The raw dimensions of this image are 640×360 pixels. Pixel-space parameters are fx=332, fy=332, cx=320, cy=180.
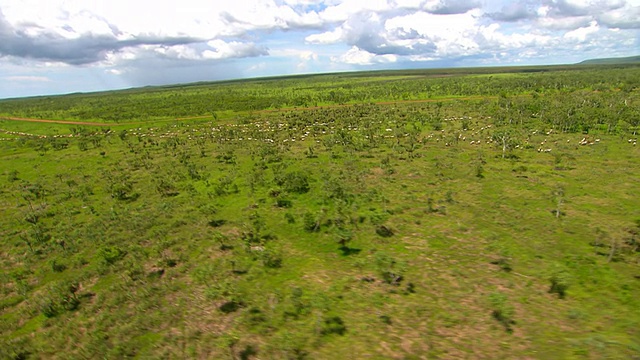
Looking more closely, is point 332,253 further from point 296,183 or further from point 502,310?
point 296,183

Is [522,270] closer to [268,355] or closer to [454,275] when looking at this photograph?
[454,275]

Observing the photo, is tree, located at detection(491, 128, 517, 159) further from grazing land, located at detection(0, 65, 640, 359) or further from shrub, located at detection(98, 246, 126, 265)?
shrub, located at detection(98, 246, 126, 265)

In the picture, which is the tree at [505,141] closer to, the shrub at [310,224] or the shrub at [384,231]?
the shrub at [384,231]

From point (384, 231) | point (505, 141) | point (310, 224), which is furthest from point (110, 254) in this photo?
point (505, 141)

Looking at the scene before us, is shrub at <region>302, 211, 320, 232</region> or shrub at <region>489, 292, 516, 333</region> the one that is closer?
shrub at <region>489, 292, 516, 333</region>

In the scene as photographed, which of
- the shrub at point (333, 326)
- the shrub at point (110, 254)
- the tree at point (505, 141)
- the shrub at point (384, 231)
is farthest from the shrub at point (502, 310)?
the tree at point (505, 141)

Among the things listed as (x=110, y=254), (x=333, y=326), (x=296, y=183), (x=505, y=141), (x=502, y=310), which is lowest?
(x=333, y=326)

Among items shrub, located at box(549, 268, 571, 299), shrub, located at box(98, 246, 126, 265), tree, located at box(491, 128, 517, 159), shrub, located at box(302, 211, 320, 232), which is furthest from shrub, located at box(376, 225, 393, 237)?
tree, located at box(491, 128, 517, 159)

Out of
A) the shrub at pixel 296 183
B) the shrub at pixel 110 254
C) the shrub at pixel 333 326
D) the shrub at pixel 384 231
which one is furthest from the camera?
the shrub at pixel 296 183
